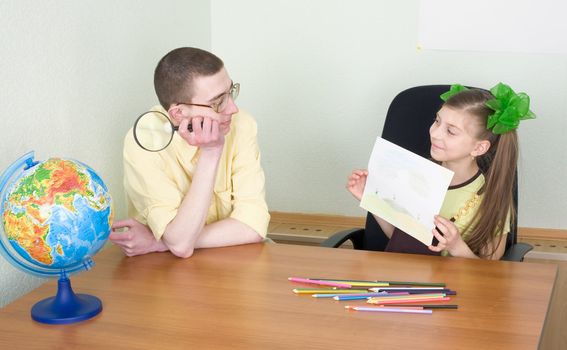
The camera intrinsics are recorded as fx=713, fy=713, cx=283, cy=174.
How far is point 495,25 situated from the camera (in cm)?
275

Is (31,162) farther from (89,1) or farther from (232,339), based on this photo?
(89,1)

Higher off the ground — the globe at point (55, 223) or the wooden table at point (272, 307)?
the globe at point (55, 223)

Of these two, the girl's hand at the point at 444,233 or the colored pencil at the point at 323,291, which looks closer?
the colored pencil at the point at 323,291

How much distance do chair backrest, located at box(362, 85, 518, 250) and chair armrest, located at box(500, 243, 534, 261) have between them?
15.1 inches

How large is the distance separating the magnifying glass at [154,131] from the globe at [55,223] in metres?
0.23

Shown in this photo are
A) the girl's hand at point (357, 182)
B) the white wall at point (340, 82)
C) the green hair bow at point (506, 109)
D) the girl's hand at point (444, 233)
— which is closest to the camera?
the girl's hand at point (444, 233)

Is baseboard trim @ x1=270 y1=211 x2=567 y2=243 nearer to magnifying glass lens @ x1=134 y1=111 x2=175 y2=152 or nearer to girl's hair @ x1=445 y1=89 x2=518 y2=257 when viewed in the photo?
girl's hair @ x1=445 y1=89 x2=518 y2=257

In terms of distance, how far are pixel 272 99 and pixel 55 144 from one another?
4.47 feet

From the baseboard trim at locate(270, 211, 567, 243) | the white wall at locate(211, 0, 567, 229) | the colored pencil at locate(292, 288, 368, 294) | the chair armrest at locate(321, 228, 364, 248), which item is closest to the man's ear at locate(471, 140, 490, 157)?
the chair armrest at locate(321, 228, 364, 248)

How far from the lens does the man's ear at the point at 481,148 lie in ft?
6.74

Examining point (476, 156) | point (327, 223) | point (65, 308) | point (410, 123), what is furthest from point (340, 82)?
point (65, 308)

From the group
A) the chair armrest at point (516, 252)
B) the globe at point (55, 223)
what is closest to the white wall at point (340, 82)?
the chair armrest at point (516, 252)

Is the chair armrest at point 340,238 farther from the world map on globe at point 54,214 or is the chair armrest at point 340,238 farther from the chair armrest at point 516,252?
the world map on globe at point 54,214

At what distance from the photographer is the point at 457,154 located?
205 centimetres
